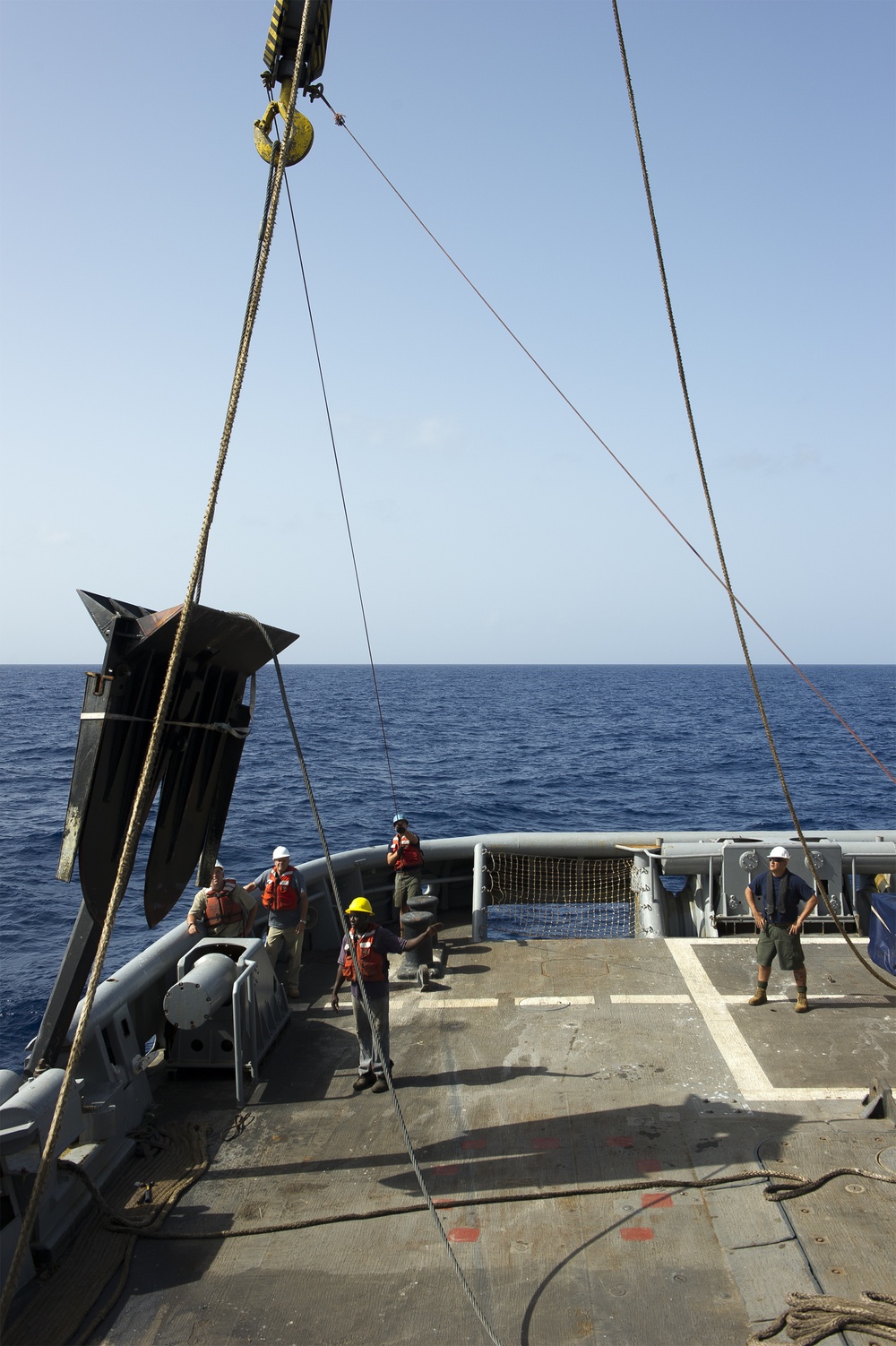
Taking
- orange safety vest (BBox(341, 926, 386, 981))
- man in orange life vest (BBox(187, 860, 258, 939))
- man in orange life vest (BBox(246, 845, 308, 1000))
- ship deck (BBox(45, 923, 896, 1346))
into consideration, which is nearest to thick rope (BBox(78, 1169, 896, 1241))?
ship deck (BBox(45, 923, 896, 1346))

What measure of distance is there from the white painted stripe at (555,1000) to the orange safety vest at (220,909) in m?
2.78

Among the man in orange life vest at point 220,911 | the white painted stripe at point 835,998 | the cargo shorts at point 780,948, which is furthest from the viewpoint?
the man in orange life vest at point 220,911

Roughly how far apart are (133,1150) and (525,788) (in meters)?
33.5

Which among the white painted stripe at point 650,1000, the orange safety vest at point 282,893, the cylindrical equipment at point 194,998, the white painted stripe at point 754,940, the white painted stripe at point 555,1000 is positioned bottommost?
the white painted stripe at point 555,1000

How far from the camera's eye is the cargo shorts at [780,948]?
841 cm

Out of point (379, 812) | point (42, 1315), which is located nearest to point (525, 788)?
point (379, 812)

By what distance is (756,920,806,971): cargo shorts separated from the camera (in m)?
8.41

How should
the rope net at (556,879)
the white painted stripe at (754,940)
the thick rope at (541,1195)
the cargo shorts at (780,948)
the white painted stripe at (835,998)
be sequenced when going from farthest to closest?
the rope net at (556,879) < the white painted stripe at (754,940) < the white painted stripe at (835,998) < the cargo shorts at (780,948) < the thick rope at (541,1195)

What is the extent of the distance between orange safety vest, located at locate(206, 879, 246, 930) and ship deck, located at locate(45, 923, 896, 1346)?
1.10 meters

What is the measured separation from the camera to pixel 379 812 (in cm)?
3350

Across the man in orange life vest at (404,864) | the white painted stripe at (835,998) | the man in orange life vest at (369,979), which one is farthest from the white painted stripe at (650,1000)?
the man in orange life vest at (404,864)

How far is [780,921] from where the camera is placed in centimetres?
852

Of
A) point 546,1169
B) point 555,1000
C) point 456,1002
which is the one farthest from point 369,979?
point 555,1000

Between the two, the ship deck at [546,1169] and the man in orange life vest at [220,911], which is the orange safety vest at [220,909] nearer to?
the man in orange life vest at [220,911]
